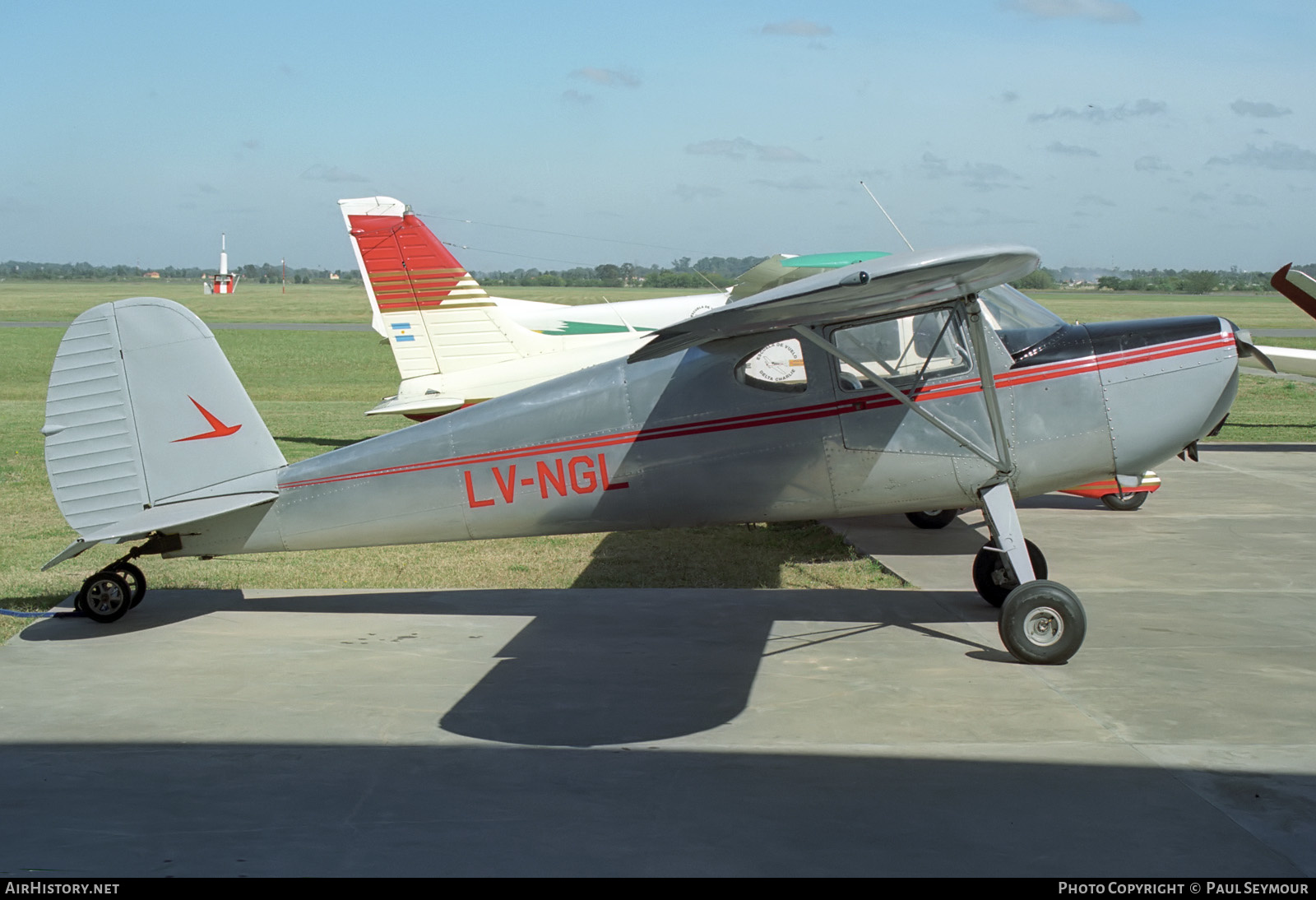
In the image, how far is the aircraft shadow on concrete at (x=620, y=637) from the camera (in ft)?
18.8

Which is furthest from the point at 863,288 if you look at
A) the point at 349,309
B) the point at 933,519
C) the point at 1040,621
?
the point at 349,309

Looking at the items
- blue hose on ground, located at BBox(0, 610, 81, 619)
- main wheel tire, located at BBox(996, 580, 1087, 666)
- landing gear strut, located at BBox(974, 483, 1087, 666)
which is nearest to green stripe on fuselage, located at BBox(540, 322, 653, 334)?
blue hose on ground, located at BBox(0, 610, 81, 619)

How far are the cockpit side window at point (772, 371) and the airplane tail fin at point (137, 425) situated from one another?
121 inches

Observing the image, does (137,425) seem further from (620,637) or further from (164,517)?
(620,637)

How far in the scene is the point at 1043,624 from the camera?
650cm

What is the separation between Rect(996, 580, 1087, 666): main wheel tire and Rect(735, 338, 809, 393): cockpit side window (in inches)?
68.9

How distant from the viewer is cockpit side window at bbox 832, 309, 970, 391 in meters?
6.84

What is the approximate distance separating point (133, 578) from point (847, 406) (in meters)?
4.97

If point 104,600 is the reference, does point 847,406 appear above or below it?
above

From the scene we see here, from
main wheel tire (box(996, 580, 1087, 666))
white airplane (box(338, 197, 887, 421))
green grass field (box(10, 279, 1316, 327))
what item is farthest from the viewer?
green grass field (box(10, 279, 1316, 327))

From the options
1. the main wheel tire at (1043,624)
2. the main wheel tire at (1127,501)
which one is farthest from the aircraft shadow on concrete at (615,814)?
the main wheel tire at (1127,501)

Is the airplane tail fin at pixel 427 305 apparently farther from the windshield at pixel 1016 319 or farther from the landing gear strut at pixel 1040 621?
the landing gear strut at pixel 1040 621

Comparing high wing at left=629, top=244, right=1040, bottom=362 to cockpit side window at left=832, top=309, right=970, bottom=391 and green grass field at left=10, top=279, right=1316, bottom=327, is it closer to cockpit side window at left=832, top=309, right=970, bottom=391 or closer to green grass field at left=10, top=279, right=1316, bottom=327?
cockpit side window at left=832, top=309, right=970, bottom=391
